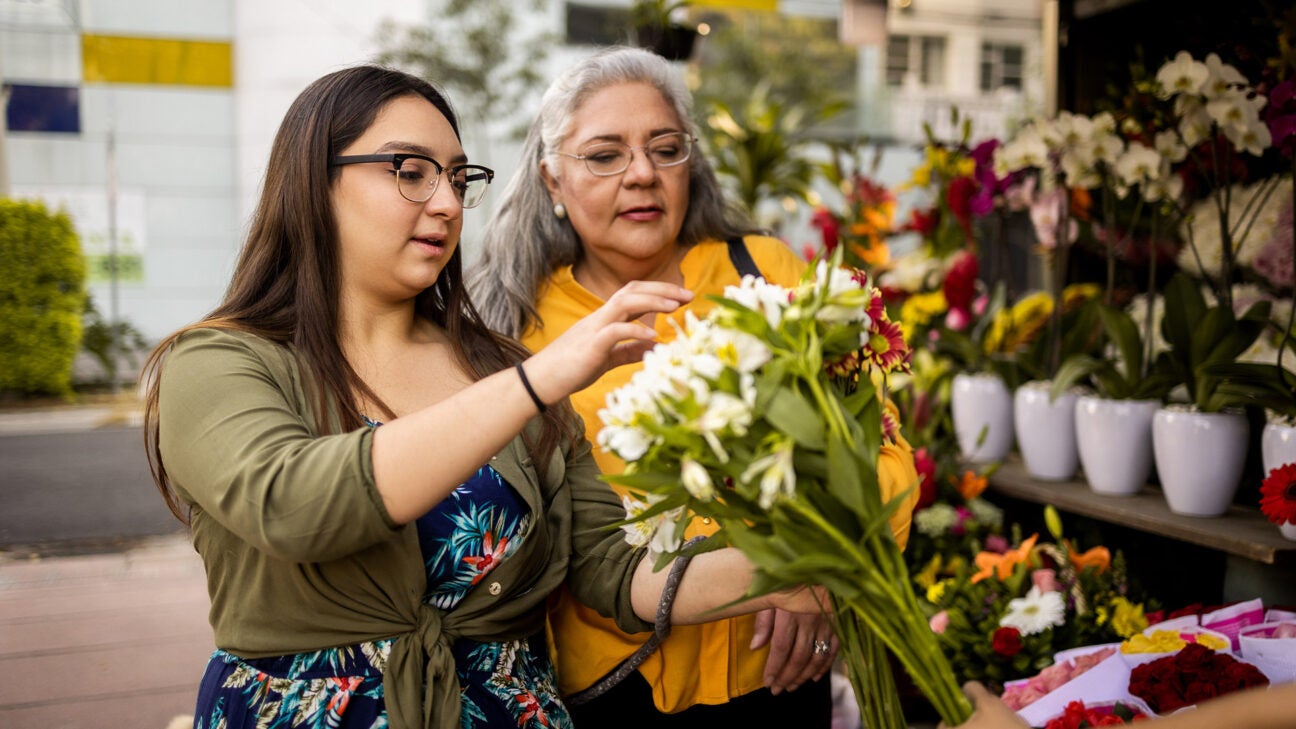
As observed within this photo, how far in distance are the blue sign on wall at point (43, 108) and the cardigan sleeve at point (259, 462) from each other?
734 cm

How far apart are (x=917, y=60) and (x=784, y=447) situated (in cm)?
1184

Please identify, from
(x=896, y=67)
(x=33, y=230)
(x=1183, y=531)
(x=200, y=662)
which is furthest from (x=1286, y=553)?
(x=896, y=67)

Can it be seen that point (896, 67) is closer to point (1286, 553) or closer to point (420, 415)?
point (1286, 553)

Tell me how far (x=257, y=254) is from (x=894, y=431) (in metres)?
0.82

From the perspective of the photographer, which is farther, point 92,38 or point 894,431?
point 92,38

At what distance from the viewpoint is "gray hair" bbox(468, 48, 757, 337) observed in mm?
1838

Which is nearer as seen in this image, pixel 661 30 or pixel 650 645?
pixel 650 645

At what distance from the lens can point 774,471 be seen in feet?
2.77

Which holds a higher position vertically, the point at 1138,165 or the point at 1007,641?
the point at 1138,165

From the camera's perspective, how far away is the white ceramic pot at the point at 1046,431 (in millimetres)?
2410

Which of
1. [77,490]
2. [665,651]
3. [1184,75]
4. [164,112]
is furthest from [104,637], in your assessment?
[164,112]

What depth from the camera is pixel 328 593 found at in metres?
1.23

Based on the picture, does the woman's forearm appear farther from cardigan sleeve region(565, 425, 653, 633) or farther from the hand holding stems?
the hand holding stems

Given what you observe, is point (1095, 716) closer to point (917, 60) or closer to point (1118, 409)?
point (1118, 409)
